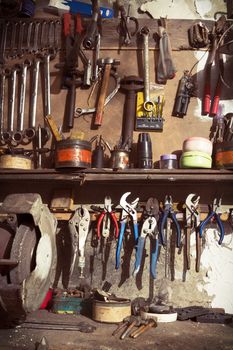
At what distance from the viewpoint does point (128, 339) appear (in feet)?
6.68

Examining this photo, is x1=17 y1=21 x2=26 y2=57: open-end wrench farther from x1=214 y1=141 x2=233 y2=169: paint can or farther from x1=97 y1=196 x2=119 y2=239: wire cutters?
x1=214 y1=141 x2=233 y2=169: paint can

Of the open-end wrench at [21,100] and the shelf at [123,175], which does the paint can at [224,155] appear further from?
the open-end wrench at [21,100]

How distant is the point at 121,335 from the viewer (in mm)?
2078

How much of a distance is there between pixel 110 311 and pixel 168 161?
1.00 m

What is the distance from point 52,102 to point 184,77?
98cm

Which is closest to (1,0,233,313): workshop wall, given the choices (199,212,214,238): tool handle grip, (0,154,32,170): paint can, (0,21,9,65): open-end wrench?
(199,212,214,238): tool handle grip

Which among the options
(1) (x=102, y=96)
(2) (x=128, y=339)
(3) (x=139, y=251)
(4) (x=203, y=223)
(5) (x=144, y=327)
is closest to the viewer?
(2) (x=128, y=339)

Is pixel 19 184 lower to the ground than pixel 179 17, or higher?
lower

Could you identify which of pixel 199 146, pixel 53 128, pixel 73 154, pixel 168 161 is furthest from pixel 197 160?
pixel 53 128

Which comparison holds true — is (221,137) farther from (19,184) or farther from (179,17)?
(19,184)

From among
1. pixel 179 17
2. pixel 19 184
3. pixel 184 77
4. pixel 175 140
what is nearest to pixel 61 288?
pixel 19 184

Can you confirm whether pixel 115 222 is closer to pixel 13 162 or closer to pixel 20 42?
pixel 13 162

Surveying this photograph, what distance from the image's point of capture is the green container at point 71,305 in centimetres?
250

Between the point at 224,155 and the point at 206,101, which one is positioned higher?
the point at 206,101
